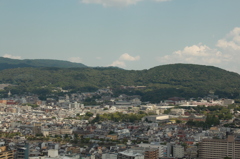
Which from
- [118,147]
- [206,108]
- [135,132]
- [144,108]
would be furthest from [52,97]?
[118,147]

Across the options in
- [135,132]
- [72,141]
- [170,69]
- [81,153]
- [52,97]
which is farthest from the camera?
[170,69]

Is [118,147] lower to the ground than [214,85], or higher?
lower

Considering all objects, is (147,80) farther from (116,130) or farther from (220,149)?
(220,149)

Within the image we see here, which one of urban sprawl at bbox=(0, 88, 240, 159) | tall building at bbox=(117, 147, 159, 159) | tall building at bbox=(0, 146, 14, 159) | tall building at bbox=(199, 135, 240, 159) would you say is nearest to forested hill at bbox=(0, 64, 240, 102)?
urban sprawl at bbox=(0, 88, 240, 159)

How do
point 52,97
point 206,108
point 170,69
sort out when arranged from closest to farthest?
point 206,108 → point 52,97 → point 170,69

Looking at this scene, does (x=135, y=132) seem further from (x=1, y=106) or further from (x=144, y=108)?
(x=1, y=106)

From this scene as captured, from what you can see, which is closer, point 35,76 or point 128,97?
point 128,97

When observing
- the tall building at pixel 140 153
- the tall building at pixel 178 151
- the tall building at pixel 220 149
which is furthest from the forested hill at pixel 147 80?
the tall building at pixel 140 153
